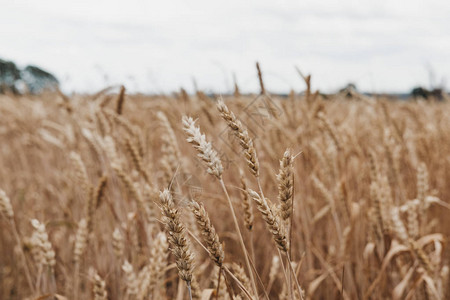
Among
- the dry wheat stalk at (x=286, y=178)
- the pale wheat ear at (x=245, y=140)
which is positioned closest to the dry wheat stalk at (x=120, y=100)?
the pale wheat ear at (x=245, y=140)

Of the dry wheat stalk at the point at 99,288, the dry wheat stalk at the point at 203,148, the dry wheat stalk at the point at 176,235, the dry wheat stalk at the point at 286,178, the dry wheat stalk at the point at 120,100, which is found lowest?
the dry wheat stalk at the point at 99,288

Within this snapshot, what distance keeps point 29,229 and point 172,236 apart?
6.72 ft

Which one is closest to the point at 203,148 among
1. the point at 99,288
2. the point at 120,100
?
the point at 99,288

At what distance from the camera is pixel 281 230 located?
0.55 m

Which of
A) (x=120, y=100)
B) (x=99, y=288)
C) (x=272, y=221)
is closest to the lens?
(x=272, y=221)

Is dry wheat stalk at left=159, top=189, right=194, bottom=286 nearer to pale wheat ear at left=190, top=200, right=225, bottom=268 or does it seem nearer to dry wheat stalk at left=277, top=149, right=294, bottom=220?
pale wheat ear at left=190, top=200, right=225, bottom=268

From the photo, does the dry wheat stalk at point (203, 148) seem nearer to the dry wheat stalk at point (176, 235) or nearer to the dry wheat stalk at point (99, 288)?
the dry wheat stalk at point (176, 235)

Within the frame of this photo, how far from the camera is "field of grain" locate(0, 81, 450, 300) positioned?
61 cm

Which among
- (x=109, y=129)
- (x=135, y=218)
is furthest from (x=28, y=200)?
(x=135, y=218)

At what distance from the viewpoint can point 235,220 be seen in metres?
0.59

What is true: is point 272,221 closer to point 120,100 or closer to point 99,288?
point 99,288

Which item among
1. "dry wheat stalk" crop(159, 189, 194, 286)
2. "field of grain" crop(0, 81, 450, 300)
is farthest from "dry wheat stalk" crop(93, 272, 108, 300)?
"dry wheat stalk" crop(159, 189, 194, 286)

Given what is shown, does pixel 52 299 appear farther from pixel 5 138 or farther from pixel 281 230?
pixel 5 138

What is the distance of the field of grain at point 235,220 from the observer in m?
0.61
